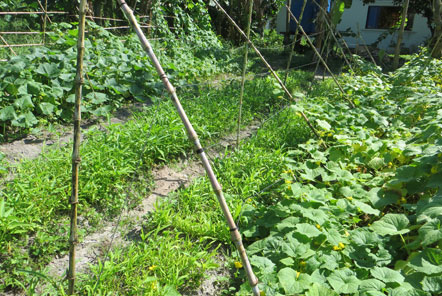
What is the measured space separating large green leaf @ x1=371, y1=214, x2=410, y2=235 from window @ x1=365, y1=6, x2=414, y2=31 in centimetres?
1485

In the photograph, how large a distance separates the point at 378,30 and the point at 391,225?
1484 centimetres

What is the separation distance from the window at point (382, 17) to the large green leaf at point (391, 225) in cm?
1485

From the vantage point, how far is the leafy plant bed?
215 centimetres

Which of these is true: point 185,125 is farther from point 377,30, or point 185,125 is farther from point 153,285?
point 377,30

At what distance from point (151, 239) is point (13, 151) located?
178 centimetres

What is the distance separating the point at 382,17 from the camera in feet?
48.7

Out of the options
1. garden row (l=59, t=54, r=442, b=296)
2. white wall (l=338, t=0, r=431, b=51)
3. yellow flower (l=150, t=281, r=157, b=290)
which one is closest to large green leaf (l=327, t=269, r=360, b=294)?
garden row (l=59, t=54, r=442, b=296)

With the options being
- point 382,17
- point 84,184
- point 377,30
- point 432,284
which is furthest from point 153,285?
point 382,17

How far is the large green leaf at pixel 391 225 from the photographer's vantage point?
1.97 m

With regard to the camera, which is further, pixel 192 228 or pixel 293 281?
pixel 192 228

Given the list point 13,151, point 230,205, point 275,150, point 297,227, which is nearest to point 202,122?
point 275,150

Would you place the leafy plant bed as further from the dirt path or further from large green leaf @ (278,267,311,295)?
large green leaf @ (278,267,311,295)

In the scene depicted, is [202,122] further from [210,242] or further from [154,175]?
[210,242]

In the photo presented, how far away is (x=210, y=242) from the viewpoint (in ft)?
7.80
